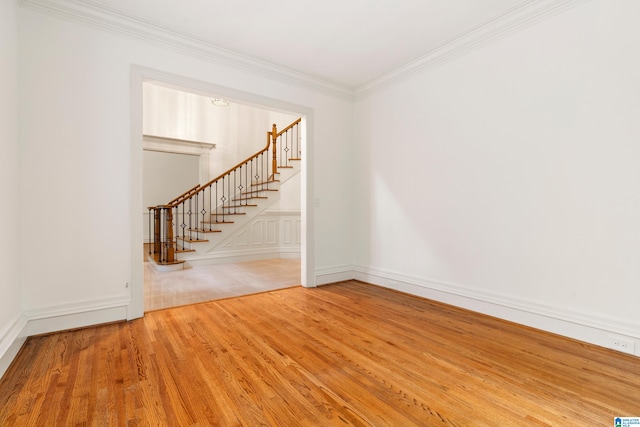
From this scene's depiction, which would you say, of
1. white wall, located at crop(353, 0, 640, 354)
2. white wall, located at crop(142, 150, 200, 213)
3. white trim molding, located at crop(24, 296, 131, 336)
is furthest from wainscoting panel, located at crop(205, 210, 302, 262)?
white trim molding, located at crop(24, 296, 131, 336)

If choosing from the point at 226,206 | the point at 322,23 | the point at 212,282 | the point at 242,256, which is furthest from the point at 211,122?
the point at 322,23

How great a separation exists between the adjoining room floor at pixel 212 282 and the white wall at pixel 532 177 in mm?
1895

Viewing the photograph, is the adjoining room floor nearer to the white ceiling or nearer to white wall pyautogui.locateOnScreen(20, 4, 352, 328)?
white wall pyautogui.locateOnScreen(20, 4, 352, 328)

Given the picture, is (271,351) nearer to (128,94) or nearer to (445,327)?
(445,327)

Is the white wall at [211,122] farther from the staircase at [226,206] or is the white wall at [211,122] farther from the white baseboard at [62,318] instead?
the white baseboard at [62,318]

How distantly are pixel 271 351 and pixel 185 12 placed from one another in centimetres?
311

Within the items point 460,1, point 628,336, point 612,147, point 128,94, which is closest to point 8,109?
point 128,94

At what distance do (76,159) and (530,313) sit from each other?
4.33 metres

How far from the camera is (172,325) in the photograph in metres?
2.83

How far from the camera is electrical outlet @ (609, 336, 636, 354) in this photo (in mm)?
2253

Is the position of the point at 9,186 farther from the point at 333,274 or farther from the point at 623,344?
the point at 623,344

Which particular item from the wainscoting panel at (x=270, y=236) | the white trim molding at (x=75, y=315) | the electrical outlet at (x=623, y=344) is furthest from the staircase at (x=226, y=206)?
the electrical outlet at (x=623, y=344)

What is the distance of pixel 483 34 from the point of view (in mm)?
3088

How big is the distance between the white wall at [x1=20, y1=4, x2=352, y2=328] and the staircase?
2.73 metres
